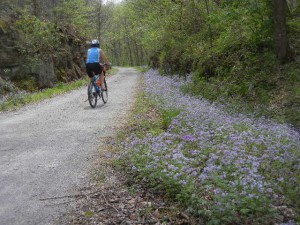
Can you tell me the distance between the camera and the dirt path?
14.2 feet

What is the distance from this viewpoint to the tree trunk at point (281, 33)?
9711 mm

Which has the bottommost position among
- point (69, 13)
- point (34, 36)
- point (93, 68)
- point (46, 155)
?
point (46, 155)

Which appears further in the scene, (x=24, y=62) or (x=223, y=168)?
(x=24, y=62)

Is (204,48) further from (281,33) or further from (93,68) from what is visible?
(93,68)

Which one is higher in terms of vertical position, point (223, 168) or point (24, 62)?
point (24, 62)

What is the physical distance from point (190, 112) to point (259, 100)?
255 centimetres

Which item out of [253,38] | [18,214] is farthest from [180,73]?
[18,214]

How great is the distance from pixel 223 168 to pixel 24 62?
54.9 ft

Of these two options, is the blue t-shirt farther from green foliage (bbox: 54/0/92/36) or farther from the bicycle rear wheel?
green foliage (bbox: 54/0/92/36)

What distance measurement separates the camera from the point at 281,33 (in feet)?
32.3

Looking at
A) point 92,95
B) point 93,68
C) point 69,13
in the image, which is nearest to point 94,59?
point 93,68

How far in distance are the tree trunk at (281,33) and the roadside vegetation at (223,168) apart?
3773 mm

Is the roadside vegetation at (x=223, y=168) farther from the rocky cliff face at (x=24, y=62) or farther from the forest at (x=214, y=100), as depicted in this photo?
the rocky cliff face at (x=24, y=62)

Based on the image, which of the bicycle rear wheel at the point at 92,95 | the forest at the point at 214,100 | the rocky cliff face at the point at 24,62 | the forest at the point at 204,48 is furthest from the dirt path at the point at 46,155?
the rocky cliff face at the point at 24,62
